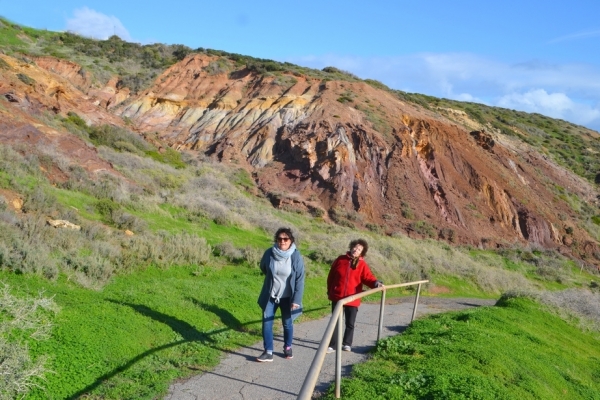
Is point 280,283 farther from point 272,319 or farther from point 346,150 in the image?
point 346,150

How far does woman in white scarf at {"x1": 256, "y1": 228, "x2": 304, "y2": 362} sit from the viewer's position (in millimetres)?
7008

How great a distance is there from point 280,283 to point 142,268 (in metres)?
5.45

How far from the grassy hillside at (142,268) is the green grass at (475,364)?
0.78m

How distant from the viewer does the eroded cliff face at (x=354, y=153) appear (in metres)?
31.7

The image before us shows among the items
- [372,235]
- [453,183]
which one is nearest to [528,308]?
[372,235]

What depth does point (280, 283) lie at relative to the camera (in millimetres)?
7035

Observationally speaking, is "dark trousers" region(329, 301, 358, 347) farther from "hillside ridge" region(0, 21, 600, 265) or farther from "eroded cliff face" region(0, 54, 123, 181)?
"hillside ridge" region(0, 21, 600, 265)

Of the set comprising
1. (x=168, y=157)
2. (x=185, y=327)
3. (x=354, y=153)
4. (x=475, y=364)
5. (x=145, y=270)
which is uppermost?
(x=354, y=153)

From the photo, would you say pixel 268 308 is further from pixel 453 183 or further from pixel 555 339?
pixel 453 183

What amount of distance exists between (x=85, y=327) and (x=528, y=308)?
1199 centimetres

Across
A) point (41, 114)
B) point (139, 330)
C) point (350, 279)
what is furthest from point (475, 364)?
point (41, 114)

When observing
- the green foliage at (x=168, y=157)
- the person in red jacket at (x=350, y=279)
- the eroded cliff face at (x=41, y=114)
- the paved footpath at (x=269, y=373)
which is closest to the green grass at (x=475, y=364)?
the paved footpath at (x=269, y=373)

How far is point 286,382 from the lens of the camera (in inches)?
247

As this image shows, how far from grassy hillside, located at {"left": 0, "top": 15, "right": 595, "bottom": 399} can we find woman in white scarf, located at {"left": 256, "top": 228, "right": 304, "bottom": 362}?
877 mm
